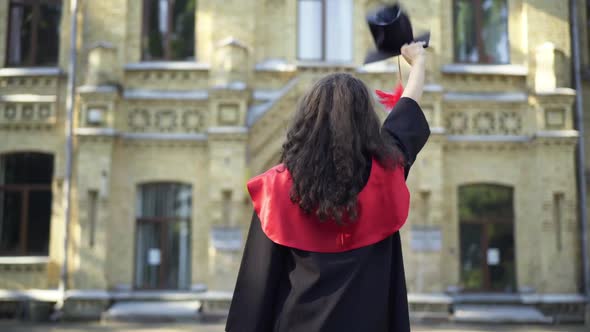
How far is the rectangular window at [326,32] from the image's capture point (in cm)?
1600

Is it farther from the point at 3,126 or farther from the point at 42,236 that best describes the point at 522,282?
the point at 3,126

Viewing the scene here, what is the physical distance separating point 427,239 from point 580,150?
14.8 feet

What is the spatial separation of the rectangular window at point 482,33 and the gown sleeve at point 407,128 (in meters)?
14.3

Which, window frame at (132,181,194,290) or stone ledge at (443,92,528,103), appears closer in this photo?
window frame at (132,181,194,290)

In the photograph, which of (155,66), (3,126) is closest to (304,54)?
(155,66)

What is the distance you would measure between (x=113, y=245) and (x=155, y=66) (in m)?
4.52

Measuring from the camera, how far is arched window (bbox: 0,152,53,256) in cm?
1561

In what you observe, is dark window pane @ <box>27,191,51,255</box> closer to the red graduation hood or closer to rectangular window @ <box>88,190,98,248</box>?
rectangular window @ <box>88,190,98,248</box>

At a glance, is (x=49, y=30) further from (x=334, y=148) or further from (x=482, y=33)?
(x=334, y=148)

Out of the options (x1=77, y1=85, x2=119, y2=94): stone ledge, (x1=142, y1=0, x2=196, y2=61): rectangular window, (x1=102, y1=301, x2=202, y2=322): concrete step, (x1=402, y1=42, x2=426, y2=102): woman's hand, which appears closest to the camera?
(x1=402, y1=42, x2=426, y2=102): woman's hand

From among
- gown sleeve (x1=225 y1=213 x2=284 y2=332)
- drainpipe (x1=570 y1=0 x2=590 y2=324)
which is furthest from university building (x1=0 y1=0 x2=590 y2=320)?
gown sleeve (x1=225 y1=213 x2=284 y2=332)

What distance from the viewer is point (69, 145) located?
50.6ft

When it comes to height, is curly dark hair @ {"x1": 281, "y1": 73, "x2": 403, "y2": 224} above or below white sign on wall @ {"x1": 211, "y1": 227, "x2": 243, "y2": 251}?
above

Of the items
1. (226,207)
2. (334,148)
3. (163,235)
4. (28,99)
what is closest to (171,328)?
(163,235)
